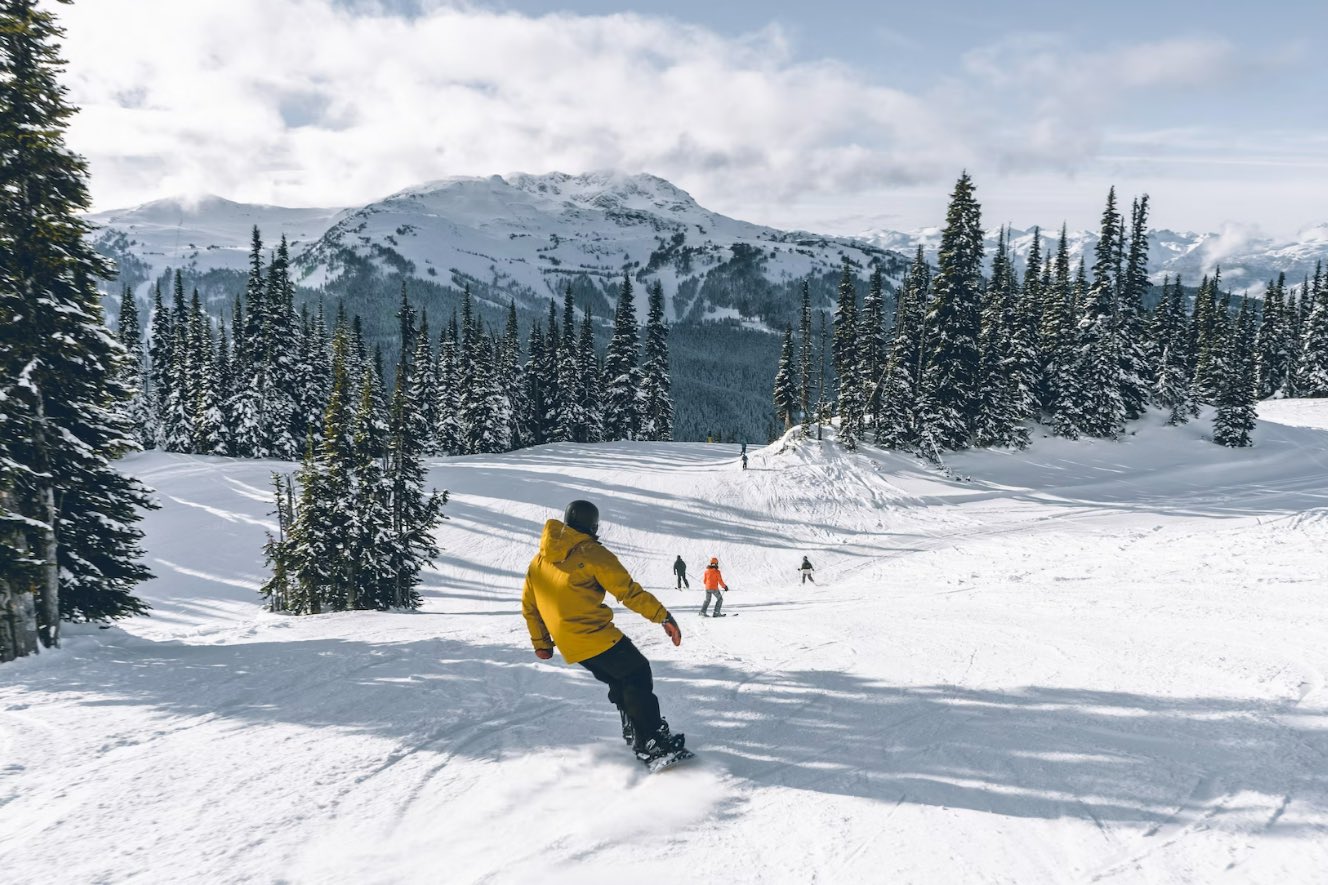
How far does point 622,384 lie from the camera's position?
65.1 m

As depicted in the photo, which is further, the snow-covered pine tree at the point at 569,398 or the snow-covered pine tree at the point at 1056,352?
the snow-covered pine tree at the point at 569,398

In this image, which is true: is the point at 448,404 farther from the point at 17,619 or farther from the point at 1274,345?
the point at 1274,345

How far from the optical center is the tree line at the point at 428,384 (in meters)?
56.9

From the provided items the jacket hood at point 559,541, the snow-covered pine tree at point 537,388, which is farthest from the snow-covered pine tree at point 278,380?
the jacket hood at point 559,541

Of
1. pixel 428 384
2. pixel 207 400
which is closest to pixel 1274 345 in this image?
pixel 428 384

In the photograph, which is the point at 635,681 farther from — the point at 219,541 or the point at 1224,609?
the point at 219,541

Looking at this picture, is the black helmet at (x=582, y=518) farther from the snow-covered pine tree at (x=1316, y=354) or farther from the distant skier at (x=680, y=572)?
the snow-covered pine tree at (x=1316, y=354)

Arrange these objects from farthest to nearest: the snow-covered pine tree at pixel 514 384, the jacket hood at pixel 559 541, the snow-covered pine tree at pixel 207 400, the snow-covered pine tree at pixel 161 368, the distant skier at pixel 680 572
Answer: the snow-covered pine tree at pixel 161 368
the snow-covered pine tree at pixel 514 384
the snow-covered pine tree at pixel 207 400
the distant skier at pixel 680 572
the jacket hood at pixel 559 541

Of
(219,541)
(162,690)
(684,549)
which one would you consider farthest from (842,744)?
(219,541)

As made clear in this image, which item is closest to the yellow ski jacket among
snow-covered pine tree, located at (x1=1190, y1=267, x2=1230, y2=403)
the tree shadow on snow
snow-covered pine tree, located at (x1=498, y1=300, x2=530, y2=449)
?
the tree shadow on snow

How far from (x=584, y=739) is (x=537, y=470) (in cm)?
4143

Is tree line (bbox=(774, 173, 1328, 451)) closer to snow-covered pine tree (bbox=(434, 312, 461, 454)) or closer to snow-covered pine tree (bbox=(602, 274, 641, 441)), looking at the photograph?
snow-covered pine tree (bbox=(602, 274, 641, 441))

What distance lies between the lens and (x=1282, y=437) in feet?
162

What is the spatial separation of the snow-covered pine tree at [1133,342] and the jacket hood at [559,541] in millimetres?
54854
